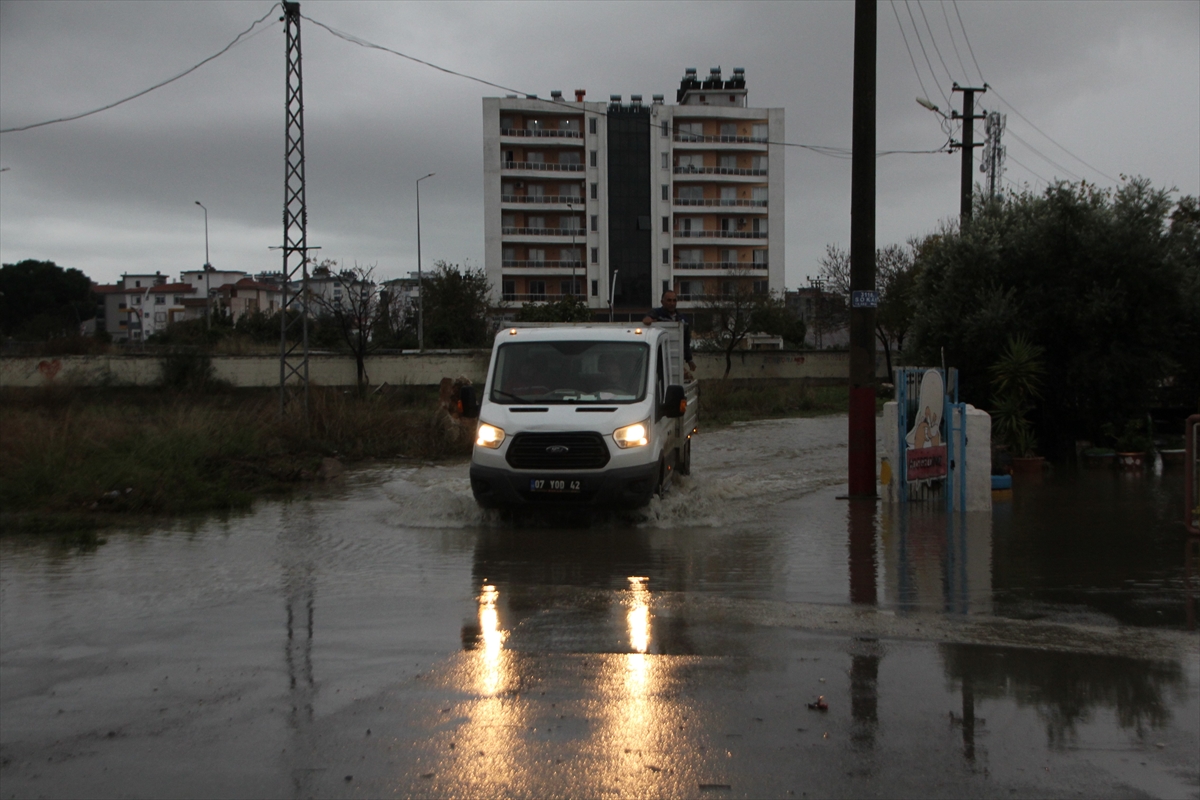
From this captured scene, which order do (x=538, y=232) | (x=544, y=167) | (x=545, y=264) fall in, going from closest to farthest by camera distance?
(x=544, y=167) → (x=538, y=232) → (x=545, y=264)

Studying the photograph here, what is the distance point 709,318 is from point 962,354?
155ft

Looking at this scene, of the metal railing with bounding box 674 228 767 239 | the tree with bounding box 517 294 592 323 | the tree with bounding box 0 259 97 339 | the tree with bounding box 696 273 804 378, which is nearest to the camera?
the tree with bounding box 517 294 592 323

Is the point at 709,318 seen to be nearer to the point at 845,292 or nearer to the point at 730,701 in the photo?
the point at 845,292

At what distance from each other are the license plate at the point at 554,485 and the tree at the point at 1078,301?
9.53 m

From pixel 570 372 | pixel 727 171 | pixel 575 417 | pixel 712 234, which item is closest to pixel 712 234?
pixel 712 234

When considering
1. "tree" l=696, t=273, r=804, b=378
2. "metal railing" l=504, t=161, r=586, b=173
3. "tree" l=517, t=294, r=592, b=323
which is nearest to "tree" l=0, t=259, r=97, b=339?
"metal railing" l=504, t=161, r=586, b=173

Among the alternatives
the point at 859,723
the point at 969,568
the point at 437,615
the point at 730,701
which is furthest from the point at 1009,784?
the point at 969,568

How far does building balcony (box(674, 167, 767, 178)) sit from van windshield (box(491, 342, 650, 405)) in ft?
240

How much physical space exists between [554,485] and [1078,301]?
10.8 metres

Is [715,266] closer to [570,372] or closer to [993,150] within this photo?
[993,150]

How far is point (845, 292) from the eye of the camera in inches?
2591

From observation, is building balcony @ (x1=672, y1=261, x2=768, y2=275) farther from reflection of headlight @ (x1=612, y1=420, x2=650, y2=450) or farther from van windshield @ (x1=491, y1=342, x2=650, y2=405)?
reflection of headlight @ (x1=612, y1=420, x2=650, y2=450)

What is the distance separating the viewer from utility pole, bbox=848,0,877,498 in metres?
12.8

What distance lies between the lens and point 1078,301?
56.1 feet
